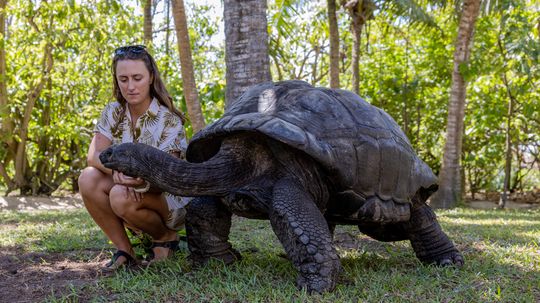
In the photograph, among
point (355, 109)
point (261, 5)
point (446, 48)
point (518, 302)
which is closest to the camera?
point (518, 302)

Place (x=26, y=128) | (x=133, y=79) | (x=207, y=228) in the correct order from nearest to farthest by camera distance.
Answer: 1. (x=207, y=228)
2. (x=133, y=79)
3. (x=26, y=128)

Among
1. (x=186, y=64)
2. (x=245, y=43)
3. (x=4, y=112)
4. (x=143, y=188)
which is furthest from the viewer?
(x=4, y=112)

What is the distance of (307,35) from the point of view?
17406mm

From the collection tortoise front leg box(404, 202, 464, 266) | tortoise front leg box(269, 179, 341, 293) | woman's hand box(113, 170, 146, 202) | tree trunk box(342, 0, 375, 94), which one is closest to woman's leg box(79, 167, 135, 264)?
woman's hand box(113, 170, 146, 202)

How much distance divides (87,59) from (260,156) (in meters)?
8.78

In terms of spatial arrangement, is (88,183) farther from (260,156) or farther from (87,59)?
(87,59)

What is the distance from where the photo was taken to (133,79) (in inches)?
129

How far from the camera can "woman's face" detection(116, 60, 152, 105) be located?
3.26 m

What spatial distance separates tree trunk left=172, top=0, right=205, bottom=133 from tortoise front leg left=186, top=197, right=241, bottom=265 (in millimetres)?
4096

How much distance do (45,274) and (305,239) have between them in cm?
159

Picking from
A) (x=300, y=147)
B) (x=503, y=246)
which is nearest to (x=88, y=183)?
(x=300, y=147)

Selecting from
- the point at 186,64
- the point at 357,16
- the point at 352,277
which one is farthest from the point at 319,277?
the point at 357,16

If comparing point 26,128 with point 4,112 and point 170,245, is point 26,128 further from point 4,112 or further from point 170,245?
point 170,245

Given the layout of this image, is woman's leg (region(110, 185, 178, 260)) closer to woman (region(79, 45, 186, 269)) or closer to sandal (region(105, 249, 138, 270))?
woman (region(79, 45, 186, 269))
